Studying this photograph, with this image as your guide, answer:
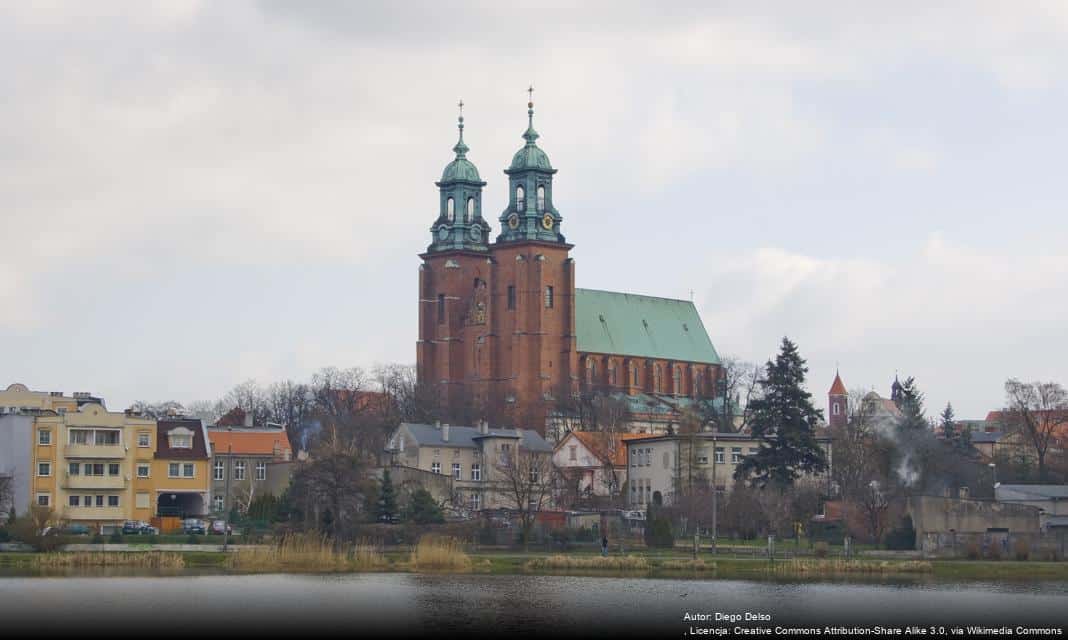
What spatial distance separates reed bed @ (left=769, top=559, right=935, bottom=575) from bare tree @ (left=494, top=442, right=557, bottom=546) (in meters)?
18.4

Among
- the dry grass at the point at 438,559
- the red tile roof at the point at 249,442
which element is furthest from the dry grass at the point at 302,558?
the red tile roof at the point at 249,442

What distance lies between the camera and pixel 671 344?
185 m

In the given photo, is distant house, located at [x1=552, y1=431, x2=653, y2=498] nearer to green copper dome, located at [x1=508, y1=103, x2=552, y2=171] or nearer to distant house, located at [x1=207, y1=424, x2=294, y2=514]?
distant house, located at [x1=207, y1=424, x2=294, y2=514]

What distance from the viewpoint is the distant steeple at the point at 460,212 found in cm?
16925

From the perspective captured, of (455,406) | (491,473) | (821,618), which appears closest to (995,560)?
(821,618)

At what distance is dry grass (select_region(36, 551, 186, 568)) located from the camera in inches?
A: 2788

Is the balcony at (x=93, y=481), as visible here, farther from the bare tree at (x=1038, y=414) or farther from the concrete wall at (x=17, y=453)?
the bare tree at (x=1038, y=414)

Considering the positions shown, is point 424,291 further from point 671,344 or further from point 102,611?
point 102,611

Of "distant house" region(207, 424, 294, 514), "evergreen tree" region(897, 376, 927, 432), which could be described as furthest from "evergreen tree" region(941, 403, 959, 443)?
"distant house" region(207, 424, 294, 514)

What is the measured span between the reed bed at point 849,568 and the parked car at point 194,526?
29.4 meters

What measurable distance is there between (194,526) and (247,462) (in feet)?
75.8

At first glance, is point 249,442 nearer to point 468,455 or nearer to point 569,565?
point 468,455

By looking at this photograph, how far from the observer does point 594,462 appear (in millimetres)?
122000

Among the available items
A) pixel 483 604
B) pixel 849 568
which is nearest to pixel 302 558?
pixel 483 604
